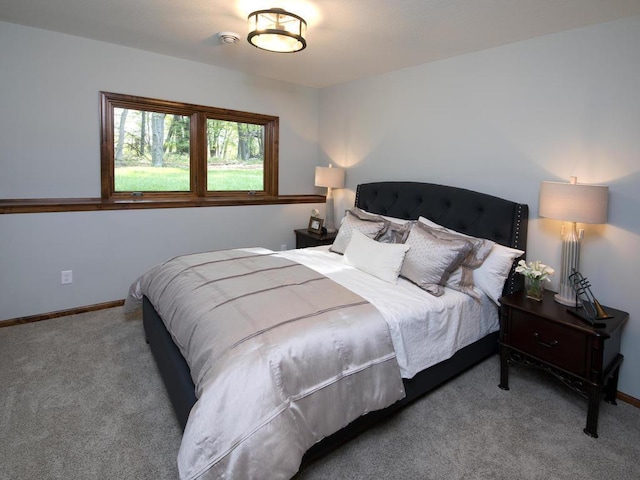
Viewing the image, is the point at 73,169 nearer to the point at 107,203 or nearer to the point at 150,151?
the point at 107,203

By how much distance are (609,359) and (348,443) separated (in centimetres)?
159

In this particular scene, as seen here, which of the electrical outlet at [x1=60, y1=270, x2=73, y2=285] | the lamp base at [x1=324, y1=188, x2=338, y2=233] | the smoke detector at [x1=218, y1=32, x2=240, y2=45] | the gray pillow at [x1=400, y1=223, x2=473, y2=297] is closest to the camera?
the gray pillow at [x1=400, y1=223, x2=473, y2=297]

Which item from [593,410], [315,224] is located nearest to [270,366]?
[593,410]

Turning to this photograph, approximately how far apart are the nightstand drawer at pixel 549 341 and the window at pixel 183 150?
310 centimetres

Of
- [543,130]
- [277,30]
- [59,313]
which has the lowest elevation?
[59,313]

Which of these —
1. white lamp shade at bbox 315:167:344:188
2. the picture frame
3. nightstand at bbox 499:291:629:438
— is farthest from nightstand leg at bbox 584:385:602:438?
white lamp shade at bbox 315:167:344:188

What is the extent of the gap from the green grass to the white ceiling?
1.13 metres

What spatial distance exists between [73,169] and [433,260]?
3154mm

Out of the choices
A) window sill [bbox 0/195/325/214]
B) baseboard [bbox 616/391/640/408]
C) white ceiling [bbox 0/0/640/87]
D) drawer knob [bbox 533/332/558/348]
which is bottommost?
baseboard [bbox 616/391/640/408]

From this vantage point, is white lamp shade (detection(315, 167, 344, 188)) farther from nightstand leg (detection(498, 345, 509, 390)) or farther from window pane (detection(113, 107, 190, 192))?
nightstand leg (detection(498, 345, 509, 390))

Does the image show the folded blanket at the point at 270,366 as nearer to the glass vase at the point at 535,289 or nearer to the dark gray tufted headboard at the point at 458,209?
the glass vase at the point at 535,289

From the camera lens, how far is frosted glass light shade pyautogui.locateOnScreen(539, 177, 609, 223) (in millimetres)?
2148

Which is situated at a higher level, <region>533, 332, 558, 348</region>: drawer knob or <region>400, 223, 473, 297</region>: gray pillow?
<region>400, 223, 473, 297</region>: gray pillow

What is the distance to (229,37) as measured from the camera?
2.92 metres
